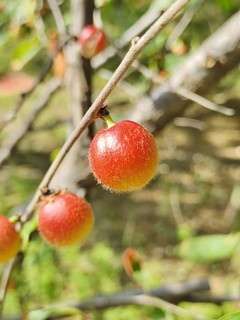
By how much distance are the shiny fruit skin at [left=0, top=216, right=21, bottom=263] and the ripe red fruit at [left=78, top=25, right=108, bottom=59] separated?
1.39 ft

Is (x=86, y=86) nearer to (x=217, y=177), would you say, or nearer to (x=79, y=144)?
(x=79, y=144)

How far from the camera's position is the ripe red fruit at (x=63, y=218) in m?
0.71

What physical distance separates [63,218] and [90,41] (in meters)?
0.42

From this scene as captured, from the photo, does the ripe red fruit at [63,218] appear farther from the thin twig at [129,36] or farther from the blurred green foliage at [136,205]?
the thin twig at [129,36]

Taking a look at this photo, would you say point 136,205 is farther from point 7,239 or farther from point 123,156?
point 123,156

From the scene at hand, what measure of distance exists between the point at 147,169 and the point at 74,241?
0.79 ft

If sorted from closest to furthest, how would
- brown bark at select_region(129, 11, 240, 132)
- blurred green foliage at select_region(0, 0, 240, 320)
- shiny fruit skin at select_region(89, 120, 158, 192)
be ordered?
shiny fruit skin at select_region(89, 120, 158, 192)
brown bark at select_region(129, 11, 240, 132)
blurred green foliage at select_region(0, 0, 240, 320)

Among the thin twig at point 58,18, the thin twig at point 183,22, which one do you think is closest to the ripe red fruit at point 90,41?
the thin twig at point 58,18

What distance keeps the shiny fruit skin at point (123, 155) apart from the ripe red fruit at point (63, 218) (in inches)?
6.3

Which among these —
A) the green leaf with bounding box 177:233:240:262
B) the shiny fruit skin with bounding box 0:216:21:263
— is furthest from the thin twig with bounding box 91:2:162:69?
the shiny fruit skin with bounding box 0:216:21:263

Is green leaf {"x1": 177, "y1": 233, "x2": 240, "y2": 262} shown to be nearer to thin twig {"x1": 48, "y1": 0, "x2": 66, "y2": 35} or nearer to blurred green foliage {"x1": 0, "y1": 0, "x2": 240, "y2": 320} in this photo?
blurred green foliage {"x1": 0, "y1": 0, "x2": 240, "y2": 320}

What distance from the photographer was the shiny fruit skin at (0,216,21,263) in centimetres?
71

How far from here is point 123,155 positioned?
1.78 feet

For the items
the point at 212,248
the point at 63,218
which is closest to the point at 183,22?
the point at 212,248
